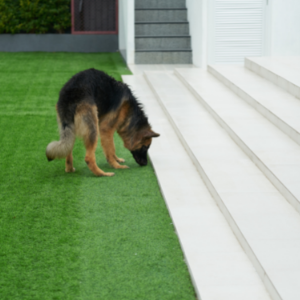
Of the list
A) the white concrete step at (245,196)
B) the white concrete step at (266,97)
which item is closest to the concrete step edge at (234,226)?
the white concrete step at (245,196)

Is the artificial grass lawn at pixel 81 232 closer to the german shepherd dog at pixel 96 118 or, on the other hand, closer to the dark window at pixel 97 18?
the german shepherd dog at pixel 96 118

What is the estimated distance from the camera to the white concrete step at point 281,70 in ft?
21.4

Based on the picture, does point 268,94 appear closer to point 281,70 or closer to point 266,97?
point 266,97

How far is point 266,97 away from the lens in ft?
21.2

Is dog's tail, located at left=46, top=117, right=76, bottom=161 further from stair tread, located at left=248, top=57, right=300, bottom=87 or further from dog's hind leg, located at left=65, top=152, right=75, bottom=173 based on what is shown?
stair tread, located at left=248, top=57, right=300, bottom=87

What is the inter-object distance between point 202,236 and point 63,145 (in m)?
1.56

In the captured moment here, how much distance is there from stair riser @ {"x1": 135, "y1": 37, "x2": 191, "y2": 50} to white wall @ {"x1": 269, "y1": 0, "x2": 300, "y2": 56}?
2345 millimetres

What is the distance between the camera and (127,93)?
4.88 meters

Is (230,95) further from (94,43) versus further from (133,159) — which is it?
(94,43)

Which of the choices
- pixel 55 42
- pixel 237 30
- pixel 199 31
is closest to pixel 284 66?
pixel 237 30

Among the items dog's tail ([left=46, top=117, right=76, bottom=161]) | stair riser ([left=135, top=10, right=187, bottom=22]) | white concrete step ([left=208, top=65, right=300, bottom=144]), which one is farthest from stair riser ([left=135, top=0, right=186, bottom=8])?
dog's tail ([left=46, top=117, right=76, bottom=161])

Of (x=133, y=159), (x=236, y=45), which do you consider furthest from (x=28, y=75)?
(x=133, y=159)

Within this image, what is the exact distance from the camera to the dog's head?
494cm

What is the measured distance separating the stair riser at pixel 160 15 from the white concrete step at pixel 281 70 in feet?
13.8
